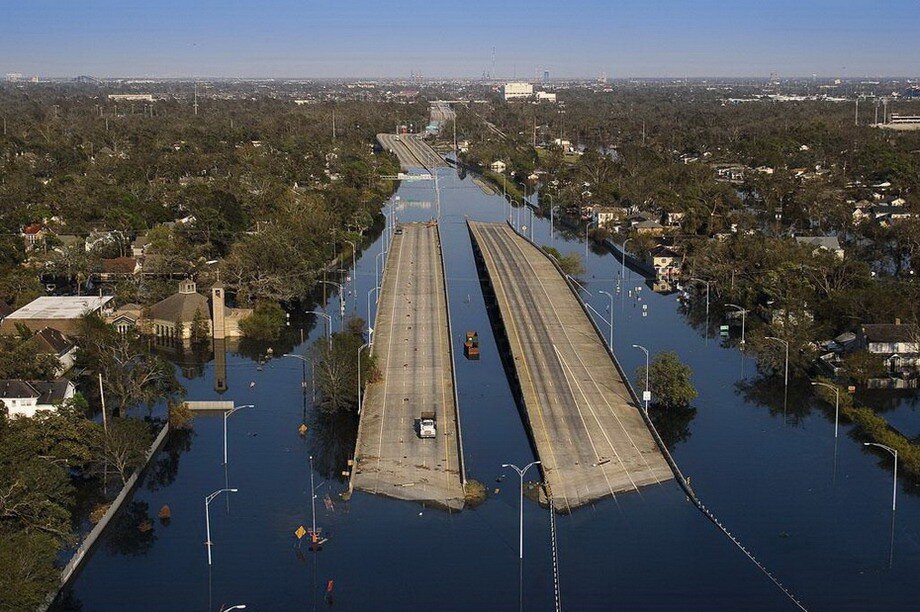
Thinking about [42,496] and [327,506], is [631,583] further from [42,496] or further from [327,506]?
[42,496]

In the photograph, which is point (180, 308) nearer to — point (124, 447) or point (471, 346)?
point (471, 346)

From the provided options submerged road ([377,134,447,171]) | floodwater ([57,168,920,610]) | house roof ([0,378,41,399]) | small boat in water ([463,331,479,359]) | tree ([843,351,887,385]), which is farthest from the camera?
submerged road ([377,134,447,171])

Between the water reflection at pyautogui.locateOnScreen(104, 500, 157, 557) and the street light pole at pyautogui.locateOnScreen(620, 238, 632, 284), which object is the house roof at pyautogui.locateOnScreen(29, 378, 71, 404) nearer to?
the water reflection at pyautogui.locateOnScreen(104, 500, 157, 557)

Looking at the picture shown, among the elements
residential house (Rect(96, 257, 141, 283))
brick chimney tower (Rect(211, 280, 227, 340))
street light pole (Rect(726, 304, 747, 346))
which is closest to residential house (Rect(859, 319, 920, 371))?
street light pole (Rect(726, 304, 747, 346))

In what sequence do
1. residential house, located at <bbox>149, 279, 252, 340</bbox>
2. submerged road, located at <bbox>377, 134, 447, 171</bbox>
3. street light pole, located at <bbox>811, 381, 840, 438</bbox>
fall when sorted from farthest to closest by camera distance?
submerged road, located at <bbox>377, 134, 447, 171</bbox> → residential house, located at <bbox>149, 279, 252, 340</bbox> → street light pole, located at <bbox>811, 381, 840, 438</bbox>

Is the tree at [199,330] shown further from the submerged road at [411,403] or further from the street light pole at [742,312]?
the street light pole at [742,312]

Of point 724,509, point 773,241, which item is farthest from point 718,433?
point 773,241
